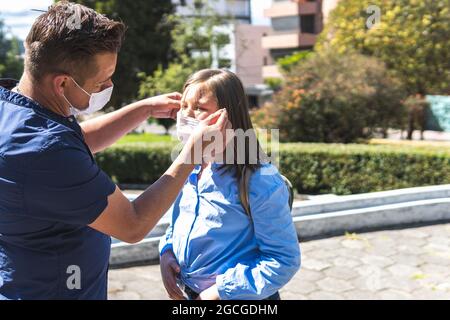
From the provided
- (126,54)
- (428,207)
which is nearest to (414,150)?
(428,207)

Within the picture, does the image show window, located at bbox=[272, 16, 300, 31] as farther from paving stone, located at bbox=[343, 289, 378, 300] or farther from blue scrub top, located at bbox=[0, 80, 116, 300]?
blue scrub top, located at bbox=[0, 80, 116, 300]

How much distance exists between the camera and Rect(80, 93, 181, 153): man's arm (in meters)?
2.31

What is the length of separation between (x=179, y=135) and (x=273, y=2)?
44552mm

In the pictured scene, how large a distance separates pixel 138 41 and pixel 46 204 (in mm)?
20918

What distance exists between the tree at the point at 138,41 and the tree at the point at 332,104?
34.0 feet

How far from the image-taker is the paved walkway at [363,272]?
420cm

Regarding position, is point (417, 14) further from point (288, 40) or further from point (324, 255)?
point (288, 40)

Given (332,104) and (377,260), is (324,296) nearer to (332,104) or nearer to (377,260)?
(377,260)

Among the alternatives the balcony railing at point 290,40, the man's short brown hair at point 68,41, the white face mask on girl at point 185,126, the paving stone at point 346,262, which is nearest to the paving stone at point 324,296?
the paving stone at point 346,262

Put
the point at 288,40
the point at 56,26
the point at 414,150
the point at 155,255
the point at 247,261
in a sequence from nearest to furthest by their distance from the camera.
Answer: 1. the point at 56,26
2. the point at 247,261
3. the point at 155,255
4. the point at 414,150
5. the point at 288,40

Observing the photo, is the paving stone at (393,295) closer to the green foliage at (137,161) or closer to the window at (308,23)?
the green foliage at (137,161)

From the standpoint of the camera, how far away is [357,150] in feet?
27.2

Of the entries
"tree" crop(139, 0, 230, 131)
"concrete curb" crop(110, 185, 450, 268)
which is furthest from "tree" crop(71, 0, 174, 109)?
"concrete curb" crop(110, 185, 450, 268)

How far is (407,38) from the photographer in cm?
1880
